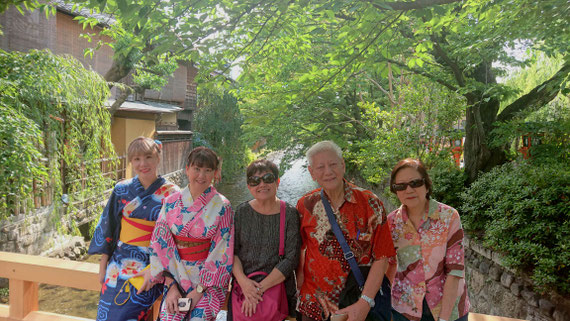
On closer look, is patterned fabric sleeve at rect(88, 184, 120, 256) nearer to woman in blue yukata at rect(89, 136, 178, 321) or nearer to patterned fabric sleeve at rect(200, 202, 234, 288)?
woman in blue yukata at rect(89, 136, 178, 321)

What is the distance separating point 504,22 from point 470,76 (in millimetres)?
3768

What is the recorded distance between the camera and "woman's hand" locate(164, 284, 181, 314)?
1.74 metres

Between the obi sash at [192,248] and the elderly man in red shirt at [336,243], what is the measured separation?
499 mm

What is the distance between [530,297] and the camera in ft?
15.1

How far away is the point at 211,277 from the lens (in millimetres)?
1774

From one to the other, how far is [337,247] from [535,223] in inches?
166

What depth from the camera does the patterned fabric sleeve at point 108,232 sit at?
199 centimetres

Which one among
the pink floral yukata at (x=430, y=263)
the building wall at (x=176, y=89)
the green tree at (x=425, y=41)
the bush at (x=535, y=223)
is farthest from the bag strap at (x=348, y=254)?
the building wall at (x=176, y=89)

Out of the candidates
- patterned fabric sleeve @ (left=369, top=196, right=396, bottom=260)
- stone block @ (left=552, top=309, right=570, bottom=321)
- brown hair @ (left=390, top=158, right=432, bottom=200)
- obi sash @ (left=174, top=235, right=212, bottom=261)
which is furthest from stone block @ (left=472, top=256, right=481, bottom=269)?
obi sash @ (left=174, top=235, right=212, bottom=261)

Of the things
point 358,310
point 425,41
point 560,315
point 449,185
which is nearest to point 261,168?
point 358,310

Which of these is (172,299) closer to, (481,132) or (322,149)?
(322,149)

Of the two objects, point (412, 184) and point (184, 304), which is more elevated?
point (412, 184)

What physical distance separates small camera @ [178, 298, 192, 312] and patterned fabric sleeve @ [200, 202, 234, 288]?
0.10 metres

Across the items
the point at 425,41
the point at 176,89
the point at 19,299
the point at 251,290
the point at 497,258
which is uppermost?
the point at 176,89
